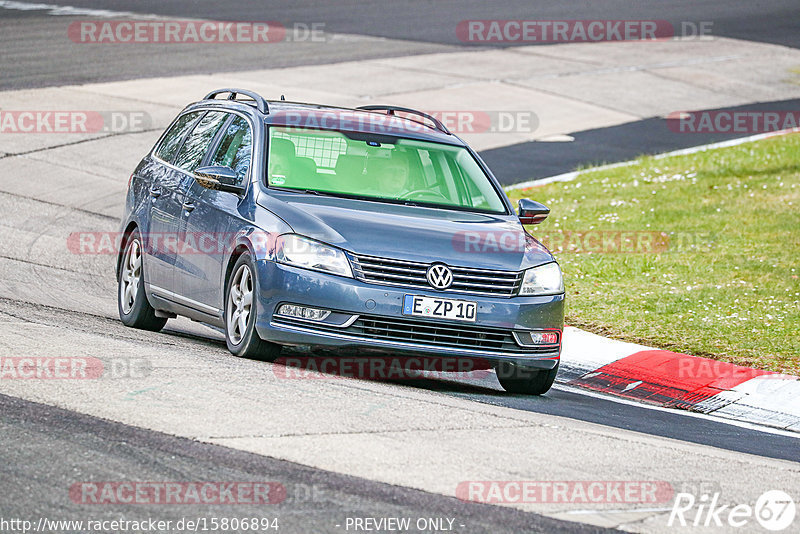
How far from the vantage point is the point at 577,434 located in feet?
24.2

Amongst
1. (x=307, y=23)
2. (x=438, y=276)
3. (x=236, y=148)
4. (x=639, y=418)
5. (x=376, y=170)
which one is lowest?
(x=639, y=418)

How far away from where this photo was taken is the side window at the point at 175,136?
10.8 metres

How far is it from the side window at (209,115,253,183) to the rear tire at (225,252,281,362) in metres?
0.81

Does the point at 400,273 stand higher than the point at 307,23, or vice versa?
the point at 400,273

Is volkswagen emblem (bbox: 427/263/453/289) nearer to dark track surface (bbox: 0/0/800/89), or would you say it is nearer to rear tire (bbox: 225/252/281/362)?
rear tire (bbox: 225/252/281/362)

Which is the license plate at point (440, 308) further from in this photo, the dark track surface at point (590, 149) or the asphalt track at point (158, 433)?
the dark track surface at point (590, 149)

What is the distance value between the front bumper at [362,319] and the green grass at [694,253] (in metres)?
2.97

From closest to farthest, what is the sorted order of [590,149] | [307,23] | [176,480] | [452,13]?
[176,480] < [590,149] < [307,23] < [452,13]

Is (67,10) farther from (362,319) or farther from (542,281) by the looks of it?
(362,319)

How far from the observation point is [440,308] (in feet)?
27.5

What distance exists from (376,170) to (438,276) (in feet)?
4.81

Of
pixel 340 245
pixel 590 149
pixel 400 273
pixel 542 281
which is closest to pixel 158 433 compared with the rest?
pixel 340 245

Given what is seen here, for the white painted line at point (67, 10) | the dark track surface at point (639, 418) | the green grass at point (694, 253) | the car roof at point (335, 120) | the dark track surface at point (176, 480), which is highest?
the car roof at point (335, 120)

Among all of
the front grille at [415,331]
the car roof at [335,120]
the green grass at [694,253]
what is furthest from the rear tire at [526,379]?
the green grass at [694,253]
